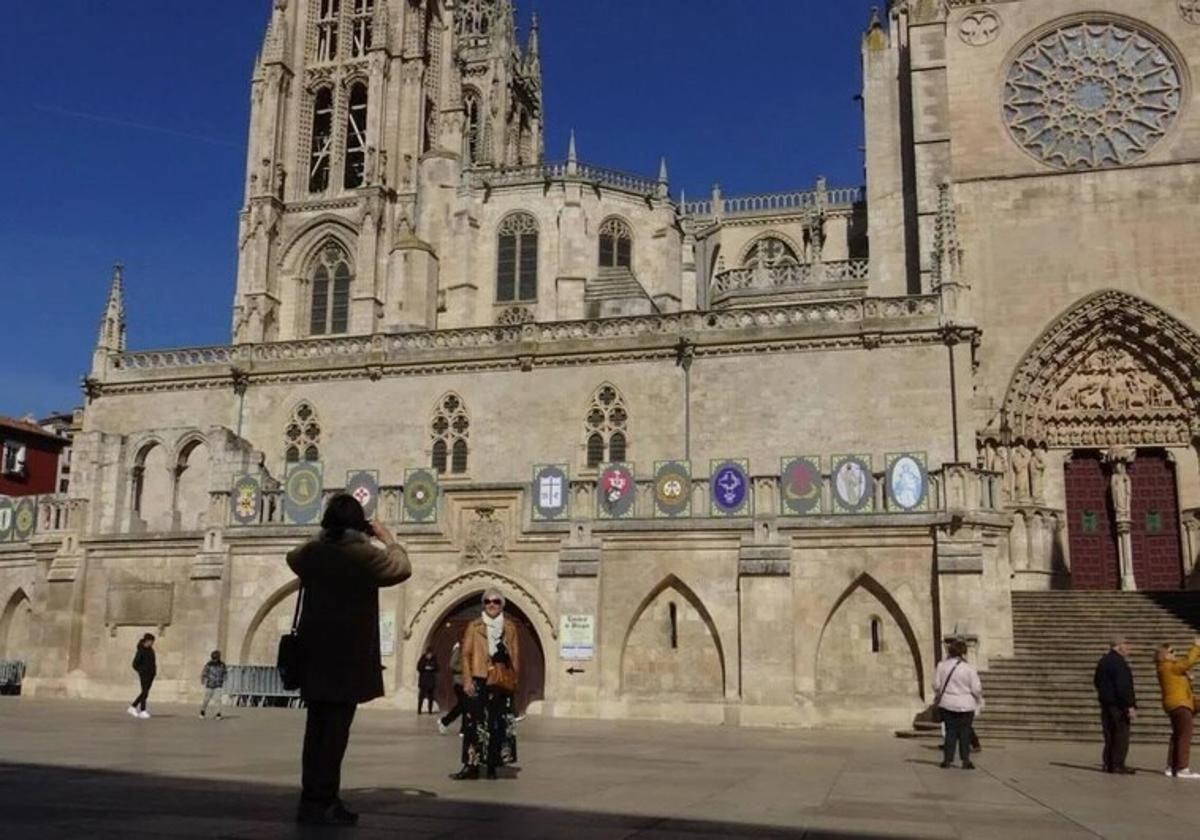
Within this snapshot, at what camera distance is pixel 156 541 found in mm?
27562

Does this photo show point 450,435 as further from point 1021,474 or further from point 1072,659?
point 1072,659

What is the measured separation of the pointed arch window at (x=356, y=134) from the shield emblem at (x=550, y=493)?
118 ft

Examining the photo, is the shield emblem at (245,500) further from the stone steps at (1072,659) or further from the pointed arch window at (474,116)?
the pointed arch window at (474,116)

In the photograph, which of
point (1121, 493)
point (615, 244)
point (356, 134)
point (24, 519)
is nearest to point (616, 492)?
point (1121, 493)

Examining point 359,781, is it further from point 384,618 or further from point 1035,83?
point 1035,83

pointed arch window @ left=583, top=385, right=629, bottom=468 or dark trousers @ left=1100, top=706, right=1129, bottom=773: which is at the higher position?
pointed arch window @ left=583, top=385, right=629, bottom=468

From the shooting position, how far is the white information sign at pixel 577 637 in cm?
2330

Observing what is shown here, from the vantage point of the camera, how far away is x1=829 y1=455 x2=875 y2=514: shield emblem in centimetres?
2303

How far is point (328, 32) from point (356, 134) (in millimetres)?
6055

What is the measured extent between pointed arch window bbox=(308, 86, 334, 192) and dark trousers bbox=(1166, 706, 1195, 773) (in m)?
50.7

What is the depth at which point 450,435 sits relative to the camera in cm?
3155

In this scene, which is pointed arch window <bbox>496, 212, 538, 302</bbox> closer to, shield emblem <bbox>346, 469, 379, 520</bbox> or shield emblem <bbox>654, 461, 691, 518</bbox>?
shield emblem <bbox>346, 469, 379, 520</bbox>

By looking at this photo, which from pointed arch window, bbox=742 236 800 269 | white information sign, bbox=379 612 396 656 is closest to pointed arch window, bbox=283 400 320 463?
white information sign, bbox=379 612 396 656

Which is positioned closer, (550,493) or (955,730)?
(955,730)
